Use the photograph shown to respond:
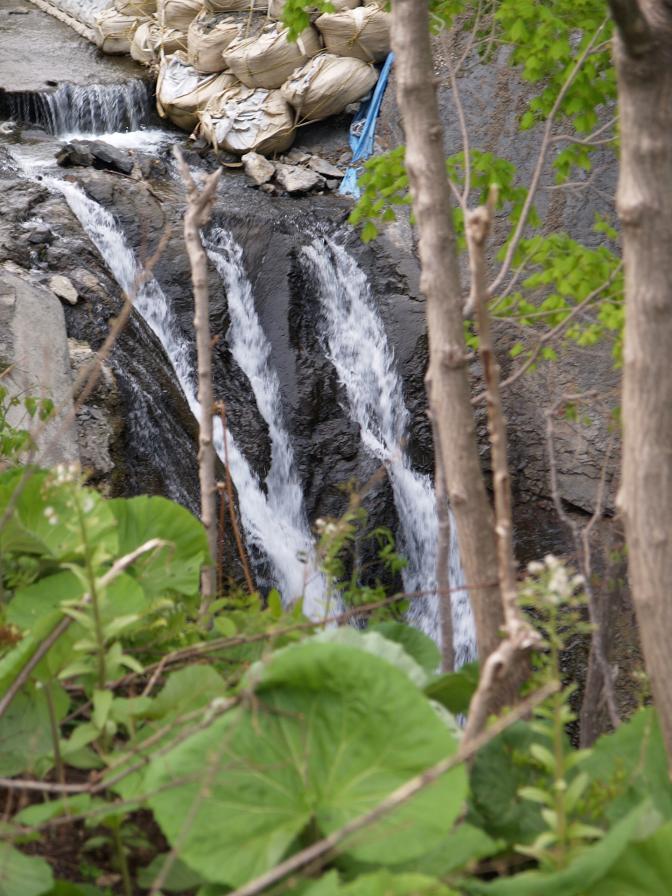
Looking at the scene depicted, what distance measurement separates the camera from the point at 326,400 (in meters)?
7.52

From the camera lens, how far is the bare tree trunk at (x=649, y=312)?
167 cm

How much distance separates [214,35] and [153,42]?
1.19 meters

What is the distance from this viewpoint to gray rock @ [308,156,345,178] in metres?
9.30

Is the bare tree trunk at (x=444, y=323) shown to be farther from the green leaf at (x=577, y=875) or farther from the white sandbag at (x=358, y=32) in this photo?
the white sandbag at (x=358, y=32)

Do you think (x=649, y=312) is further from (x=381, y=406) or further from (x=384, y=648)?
(x=381, y=406)

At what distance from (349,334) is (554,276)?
421cm

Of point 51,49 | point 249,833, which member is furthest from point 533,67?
point 51,49

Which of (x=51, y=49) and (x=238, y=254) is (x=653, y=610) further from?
(x=51, y=49)

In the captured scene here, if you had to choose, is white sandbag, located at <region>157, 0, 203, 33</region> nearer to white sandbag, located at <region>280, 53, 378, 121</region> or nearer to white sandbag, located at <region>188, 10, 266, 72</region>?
white sandbag, located at <region>188, 10, 266, 72</region>

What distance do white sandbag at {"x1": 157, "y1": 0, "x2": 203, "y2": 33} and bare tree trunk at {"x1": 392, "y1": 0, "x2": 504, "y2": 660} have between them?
9.36m

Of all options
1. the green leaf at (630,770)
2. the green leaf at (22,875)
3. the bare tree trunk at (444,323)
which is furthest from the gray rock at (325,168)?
the green leaf at (22,875)

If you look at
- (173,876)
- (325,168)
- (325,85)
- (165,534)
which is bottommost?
(173,876)

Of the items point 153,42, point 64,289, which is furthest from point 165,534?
point 153,42

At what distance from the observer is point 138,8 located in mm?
11539
